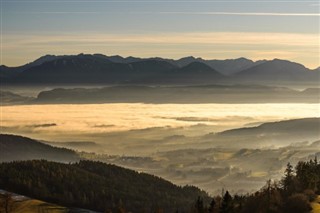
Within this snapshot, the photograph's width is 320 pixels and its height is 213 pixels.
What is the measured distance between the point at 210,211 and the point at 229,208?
11280mm

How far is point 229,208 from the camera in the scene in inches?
7303

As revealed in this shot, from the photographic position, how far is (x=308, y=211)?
199000mm

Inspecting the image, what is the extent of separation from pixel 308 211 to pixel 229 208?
2556 cm

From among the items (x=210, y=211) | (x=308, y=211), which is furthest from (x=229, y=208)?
(x=308, y=211)

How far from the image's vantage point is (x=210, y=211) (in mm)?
195875

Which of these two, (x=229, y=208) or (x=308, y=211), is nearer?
(x=229, y=208)

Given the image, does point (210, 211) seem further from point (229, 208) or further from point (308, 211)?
point (308, 211)
